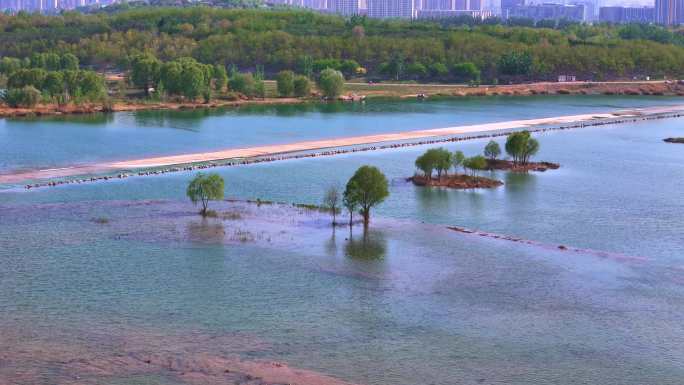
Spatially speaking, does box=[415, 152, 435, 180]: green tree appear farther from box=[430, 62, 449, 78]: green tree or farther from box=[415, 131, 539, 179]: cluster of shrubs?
box=[430, 62, 449, 78]: green tree

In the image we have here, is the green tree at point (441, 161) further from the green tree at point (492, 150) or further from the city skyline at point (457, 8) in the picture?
the city skyline at point (457, 8)

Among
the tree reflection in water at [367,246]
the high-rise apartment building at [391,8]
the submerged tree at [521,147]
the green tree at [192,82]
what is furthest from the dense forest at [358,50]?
the high-rise apartment building at [391,8]

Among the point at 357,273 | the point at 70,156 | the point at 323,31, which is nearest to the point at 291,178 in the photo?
the point at 70,156

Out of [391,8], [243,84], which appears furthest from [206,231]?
[391,8]

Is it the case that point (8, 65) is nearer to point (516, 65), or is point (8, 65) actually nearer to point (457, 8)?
point (516, 65)

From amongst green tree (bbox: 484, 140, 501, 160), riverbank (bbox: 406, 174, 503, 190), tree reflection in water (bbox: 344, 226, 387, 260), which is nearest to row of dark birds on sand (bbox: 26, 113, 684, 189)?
green tree (bbox: 484, 140, 501, 160)

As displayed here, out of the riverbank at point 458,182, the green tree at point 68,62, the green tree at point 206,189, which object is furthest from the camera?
the green tree at point 68,62
